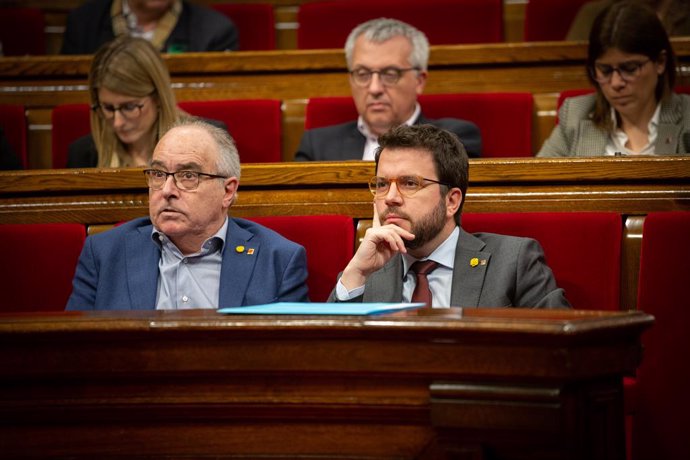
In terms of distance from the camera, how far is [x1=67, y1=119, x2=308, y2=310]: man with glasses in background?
1075 millimetres

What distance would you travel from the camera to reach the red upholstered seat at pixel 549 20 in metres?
1.87

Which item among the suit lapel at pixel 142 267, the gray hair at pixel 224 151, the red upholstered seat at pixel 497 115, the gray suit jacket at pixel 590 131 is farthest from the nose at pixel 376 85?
the suit lapel at pixel 142 267

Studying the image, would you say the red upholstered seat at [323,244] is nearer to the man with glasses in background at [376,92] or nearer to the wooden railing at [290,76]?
the man with glasses in background at [376,92]

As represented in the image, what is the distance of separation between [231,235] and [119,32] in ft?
2.86

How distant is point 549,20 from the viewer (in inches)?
73.7

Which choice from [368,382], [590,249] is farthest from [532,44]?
[368,382]

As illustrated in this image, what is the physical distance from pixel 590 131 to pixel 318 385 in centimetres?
92

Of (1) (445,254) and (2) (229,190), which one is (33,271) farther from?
(1) (445,254)

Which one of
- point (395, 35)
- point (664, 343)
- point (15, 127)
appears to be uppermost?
point (395, 35)

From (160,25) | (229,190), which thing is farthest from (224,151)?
(160,25)

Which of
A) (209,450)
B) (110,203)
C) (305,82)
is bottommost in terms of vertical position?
(209,450)

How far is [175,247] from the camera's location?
3.65 feet

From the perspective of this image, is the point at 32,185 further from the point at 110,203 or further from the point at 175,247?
the point at 175,247

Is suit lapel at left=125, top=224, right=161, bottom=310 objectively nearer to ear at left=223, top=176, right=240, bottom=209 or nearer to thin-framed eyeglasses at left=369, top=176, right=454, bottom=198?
ear at left=223, top=176, right=240, bottom=209
